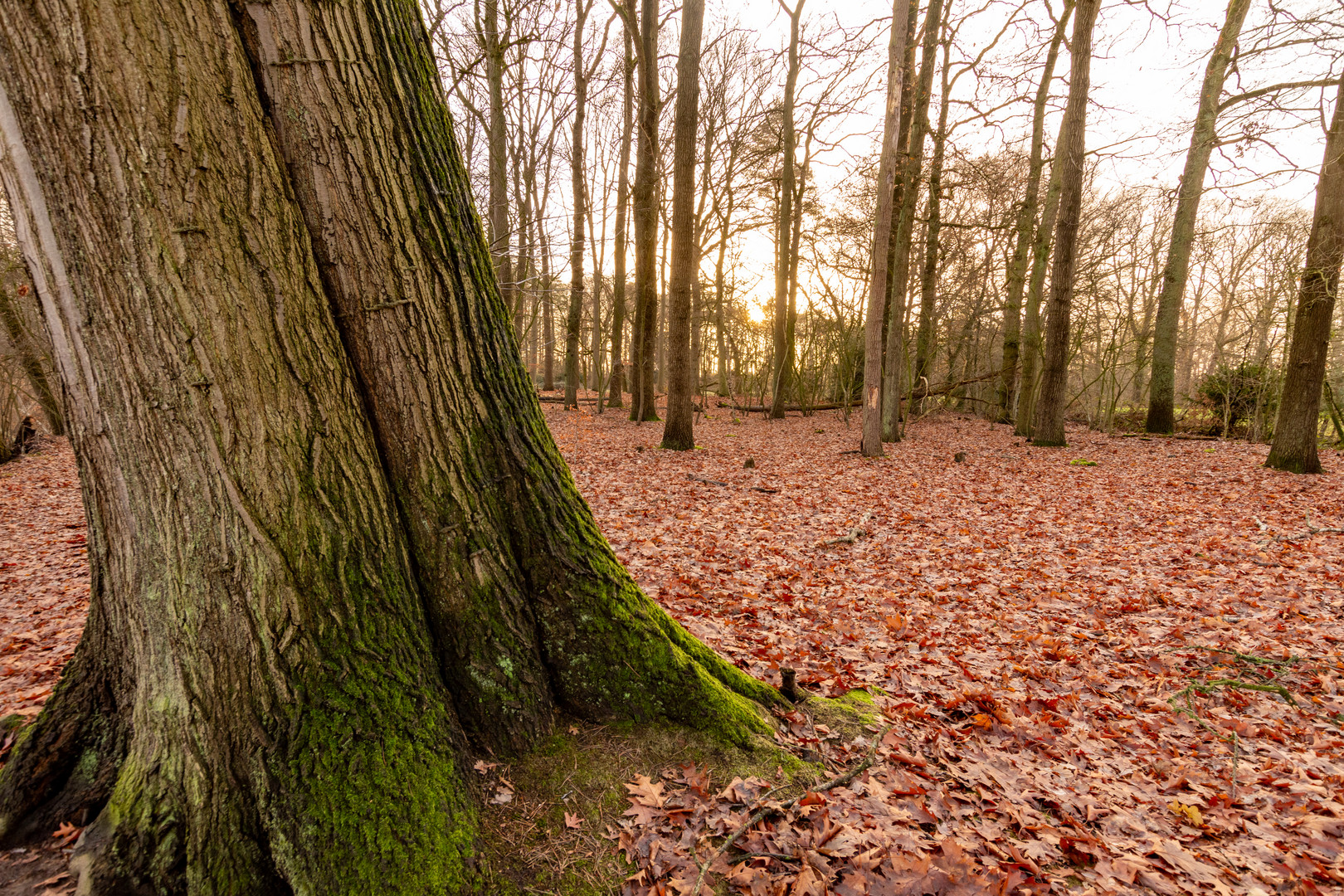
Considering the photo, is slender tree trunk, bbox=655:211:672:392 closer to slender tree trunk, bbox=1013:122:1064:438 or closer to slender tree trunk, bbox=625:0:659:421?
slender tree trunk, bbox=625:0:659:421

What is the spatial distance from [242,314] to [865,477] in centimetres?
912

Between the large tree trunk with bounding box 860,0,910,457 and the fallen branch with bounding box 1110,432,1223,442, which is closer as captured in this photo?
the large tree trunk with bounding box 860,0,910,457

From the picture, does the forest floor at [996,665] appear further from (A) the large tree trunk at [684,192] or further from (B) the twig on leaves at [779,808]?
(A) the large tree trunk at [684,192]

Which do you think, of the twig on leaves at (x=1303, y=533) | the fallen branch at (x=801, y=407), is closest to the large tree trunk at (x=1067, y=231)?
the twig on leaves at (x=1303, y=533)

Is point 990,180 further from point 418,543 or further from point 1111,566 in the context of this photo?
point 418,543

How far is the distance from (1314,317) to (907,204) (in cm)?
680

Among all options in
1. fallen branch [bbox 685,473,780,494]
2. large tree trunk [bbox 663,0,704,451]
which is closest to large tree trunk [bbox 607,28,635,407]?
large tree trunk [bbox 663,0,704,451]

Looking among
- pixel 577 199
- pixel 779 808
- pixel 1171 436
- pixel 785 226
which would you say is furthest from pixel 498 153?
pixel 1171 436

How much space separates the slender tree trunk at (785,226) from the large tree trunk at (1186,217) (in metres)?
8.53

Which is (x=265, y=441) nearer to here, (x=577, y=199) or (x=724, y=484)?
(x=724, y=484)

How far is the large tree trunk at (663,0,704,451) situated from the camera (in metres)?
9.62

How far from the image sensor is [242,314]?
1.56 m

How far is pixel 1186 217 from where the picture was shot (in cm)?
1242

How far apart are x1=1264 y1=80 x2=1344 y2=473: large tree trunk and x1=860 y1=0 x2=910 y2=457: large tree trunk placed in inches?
223
